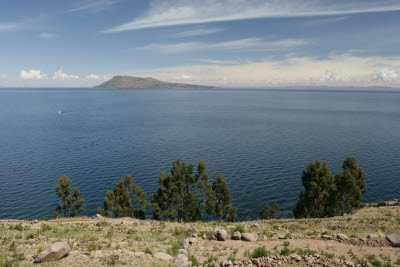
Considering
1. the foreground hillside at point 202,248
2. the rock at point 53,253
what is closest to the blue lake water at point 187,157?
the foreground hillside at point 202,248

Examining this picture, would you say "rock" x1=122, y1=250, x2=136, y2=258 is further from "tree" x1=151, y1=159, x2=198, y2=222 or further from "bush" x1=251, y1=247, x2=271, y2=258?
"tree" x1=151, y1=159, x2=198, y2=222

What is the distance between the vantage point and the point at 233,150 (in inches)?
4208

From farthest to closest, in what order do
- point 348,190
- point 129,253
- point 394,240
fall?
point 348,190 < point 394,240 < point 129,253

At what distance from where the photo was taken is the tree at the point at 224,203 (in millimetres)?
56562

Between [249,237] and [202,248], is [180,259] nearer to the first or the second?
[202,248]

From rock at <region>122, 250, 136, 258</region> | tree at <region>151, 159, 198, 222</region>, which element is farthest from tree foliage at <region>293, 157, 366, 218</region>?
rock at <region>122, 250, 136, 258</region>

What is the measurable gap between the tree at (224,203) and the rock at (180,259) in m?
37.3

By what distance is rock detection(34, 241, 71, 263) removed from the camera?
18.4m

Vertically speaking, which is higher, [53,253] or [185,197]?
[53,253]

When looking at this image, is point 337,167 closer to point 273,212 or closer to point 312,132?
point 273,212

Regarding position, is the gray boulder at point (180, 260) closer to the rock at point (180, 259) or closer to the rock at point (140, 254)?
the rock at point (180, 259)

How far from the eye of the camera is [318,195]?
54.4m

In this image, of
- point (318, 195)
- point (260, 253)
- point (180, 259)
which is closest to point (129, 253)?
point (180, 259)

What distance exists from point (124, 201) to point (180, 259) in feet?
132
